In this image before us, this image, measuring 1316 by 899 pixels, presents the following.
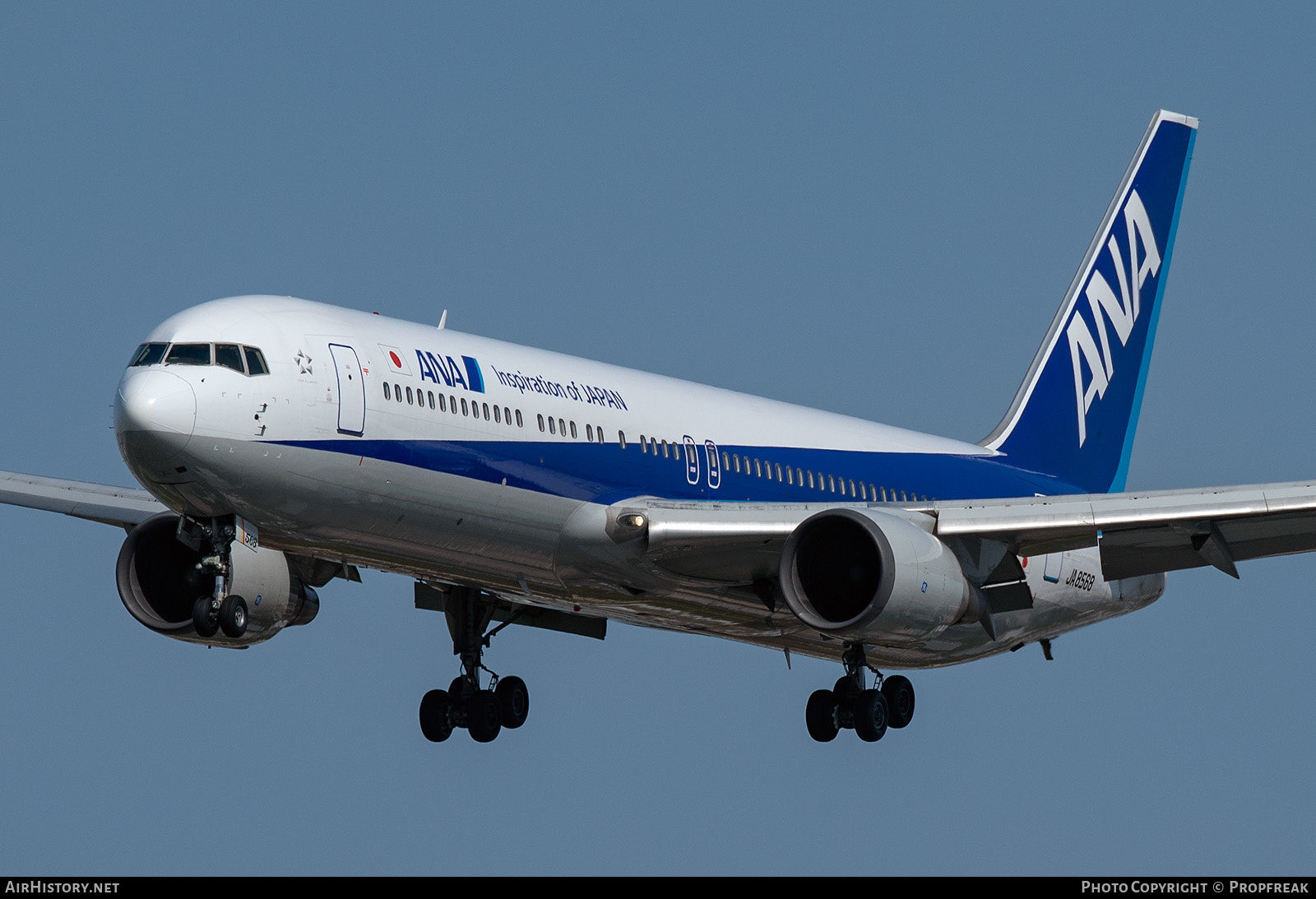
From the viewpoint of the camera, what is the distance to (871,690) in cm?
3044

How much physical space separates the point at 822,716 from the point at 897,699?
1.61 m

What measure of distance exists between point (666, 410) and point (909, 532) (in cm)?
448

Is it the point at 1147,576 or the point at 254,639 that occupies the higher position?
the point at 1147,576

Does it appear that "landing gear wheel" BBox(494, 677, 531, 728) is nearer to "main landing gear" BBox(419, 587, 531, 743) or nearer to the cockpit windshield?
"main landing gear" BBox(419, 587, 531, 743)

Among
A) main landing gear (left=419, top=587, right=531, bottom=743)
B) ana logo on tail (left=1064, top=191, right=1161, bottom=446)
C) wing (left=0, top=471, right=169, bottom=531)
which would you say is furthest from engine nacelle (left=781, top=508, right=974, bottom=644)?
ana logo on tail (left=1064, top=191, right=1161, bottom=446)

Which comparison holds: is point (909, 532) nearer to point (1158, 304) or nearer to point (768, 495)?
point (768, 495)

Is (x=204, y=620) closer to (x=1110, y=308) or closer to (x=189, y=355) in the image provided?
(x=189, y=355)

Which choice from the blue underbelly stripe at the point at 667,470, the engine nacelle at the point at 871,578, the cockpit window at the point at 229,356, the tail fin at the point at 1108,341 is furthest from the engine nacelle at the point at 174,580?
the tail fin at the point at 1108,341

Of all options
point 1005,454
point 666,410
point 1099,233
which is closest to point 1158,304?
point 1099,233

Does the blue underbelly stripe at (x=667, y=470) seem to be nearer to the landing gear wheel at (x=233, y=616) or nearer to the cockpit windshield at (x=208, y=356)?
the cockpit windshield at (x=208, y=356)

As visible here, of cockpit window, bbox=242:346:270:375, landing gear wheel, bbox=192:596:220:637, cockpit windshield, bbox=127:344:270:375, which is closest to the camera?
cockpit windshield, bbox=127:344:270:375

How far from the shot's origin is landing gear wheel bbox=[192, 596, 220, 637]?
2441cm

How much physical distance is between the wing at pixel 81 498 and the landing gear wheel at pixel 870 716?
37.2 ft

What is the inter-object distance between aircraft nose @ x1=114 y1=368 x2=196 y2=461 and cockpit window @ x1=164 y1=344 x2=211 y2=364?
46 centimetres
